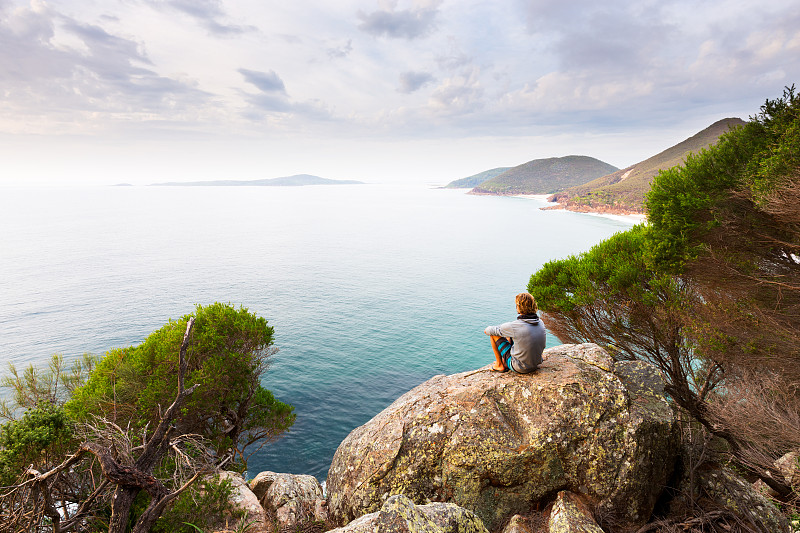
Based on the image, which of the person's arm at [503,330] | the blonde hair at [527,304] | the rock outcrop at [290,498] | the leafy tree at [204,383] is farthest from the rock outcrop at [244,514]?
the blonde hair at [527,304]

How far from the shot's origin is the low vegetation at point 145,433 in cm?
622

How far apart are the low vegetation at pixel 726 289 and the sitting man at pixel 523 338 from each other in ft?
17.1

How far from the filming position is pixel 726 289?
13250 millimetres

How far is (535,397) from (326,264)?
8521cm

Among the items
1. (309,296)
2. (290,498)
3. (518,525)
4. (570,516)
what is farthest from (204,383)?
(309,296)

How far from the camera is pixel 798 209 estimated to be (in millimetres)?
9484

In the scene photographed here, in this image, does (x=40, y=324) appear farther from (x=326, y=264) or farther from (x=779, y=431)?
(x=779, y=431)

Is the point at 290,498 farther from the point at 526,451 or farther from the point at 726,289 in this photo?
the point at 726,289

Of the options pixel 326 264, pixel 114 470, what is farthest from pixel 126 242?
pixel 114 470

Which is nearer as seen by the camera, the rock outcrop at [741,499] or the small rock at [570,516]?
the small rock at [570,516]

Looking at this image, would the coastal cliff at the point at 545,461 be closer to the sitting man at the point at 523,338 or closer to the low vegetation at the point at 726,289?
the sitting man at the point at 523,338

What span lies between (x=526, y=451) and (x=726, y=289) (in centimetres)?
1107

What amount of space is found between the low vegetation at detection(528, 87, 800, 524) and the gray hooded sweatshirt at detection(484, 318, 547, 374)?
518 cm

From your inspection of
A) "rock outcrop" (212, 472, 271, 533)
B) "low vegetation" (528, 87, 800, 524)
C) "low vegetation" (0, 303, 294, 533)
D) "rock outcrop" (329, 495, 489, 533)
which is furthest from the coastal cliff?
"low vegetation" (0, 303, 294, 533)
